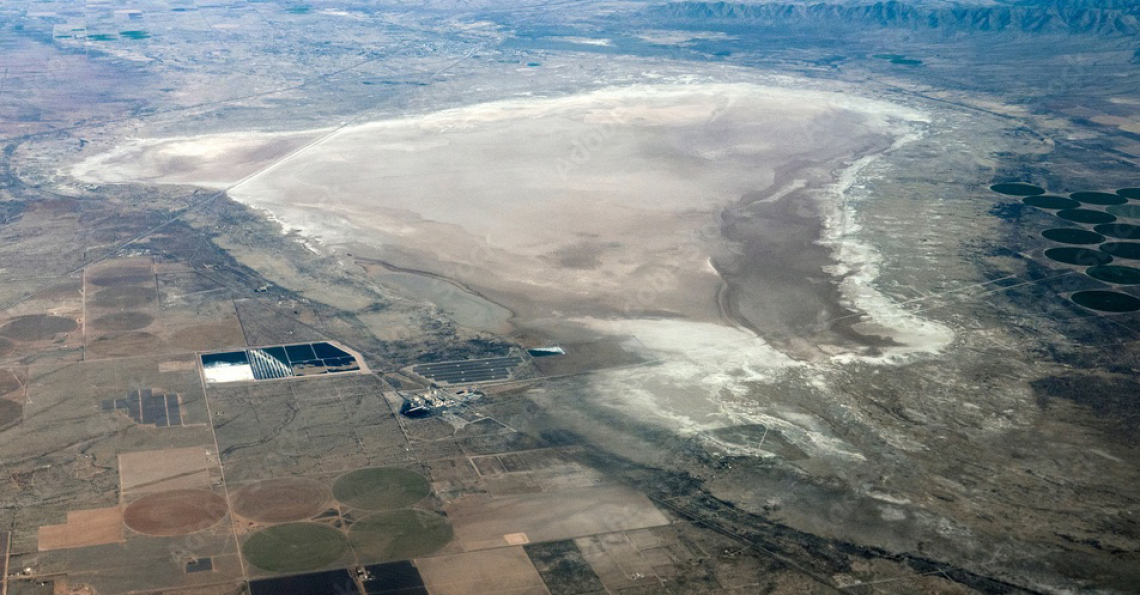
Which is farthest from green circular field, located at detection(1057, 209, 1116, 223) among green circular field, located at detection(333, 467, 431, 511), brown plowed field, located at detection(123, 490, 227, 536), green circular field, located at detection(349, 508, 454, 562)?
brown plowed field, located at detection(123, 490, 227, 536)

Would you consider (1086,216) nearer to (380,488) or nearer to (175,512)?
(380,488)

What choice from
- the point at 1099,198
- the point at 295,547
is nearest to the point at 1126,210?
the point at 1099,198

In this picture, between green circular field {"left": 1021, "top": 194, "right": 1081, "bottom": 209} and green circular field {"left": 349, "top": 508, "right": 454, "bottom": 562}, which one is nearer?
green circular field {"left": 349, "top": 508, "right": 454, "bottom": 562}

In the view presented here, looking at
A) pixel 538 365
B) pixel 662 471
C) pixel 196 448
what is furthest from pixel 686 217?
pixel 196 448

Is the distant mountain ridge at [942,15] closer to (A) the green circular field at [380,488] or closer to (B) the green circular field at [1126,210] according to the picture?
(B) the green circular field at [1126,210]

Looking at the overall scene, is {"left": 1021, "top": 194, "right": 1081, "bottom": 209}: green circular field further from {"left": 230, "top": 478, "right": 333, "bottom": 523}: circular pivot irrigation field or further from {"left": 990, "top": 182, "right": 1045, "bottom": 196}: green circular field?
{"left": 230, "top": 478, "right": 333, "bottom": 523}: circular pivot irrigation field

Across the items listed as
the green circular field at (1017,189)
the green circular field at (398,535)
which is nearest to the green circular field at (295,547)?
the green circular field at (398,535)
